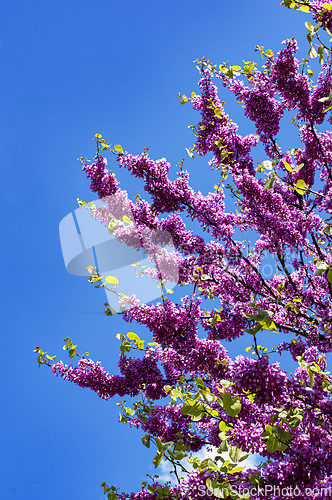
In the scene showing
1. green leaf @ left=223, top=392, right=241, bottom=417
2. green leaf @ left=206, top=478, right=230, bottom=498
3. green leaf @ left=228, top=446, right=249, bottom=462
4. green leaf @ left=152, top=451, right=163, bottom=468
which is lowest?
green leaf @ left=206, top=478, right=230, bottom=498

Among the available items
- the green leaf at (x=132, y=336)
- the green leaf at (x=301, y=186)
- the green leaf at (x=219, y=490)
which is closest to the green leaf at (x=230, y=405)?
the green leaf at (x=219, y=490)

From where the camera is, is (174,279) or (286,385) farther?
(174,279)

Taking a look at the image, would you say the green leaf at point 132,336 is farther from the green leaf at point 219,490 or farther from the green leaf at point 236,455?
the green leaf at point 219,490

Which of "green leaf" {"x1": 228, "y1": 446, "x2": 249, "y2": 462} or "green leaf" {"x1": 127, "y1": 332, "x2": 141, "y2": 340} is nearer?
"green leaf" {"x1": 228, "y1": 446, "x2": 249, "y2": 462}

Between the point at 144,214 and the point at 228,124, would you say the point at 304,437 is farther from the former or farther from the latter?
the point at 228,124

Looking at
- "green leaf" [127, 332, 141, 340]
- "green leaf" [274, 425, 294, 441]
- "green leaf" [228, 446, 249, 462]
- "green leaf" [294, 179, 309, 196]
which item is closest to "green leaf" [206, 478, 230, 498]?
"green leaf" [228, 446, 249, 462]

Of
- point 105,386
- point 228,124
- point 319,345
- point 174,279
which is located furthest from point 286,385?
point 228,124

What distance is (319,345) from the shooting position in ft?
13.0

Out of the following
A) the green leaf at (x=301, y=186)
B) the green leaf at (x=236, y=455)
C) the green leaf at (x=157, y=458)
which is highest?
the green leaf at (x=301, y=186)

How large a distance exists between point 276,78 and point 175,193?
7.46ft

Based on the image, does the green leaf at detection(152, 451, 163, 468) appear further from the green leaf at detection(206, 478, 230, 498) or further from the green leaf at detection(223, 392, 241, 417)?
the green leaf at detection(223, 392, 241, 417)

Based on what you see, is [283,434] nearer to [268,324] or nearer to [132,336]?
[268,324]


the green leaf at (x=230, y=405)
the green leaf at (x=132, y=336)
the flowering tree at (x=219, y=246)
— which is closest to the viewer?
the green leaf at (x=230, y=405)

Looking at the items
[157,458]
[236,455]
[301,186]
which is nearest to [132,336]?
[157,458]
